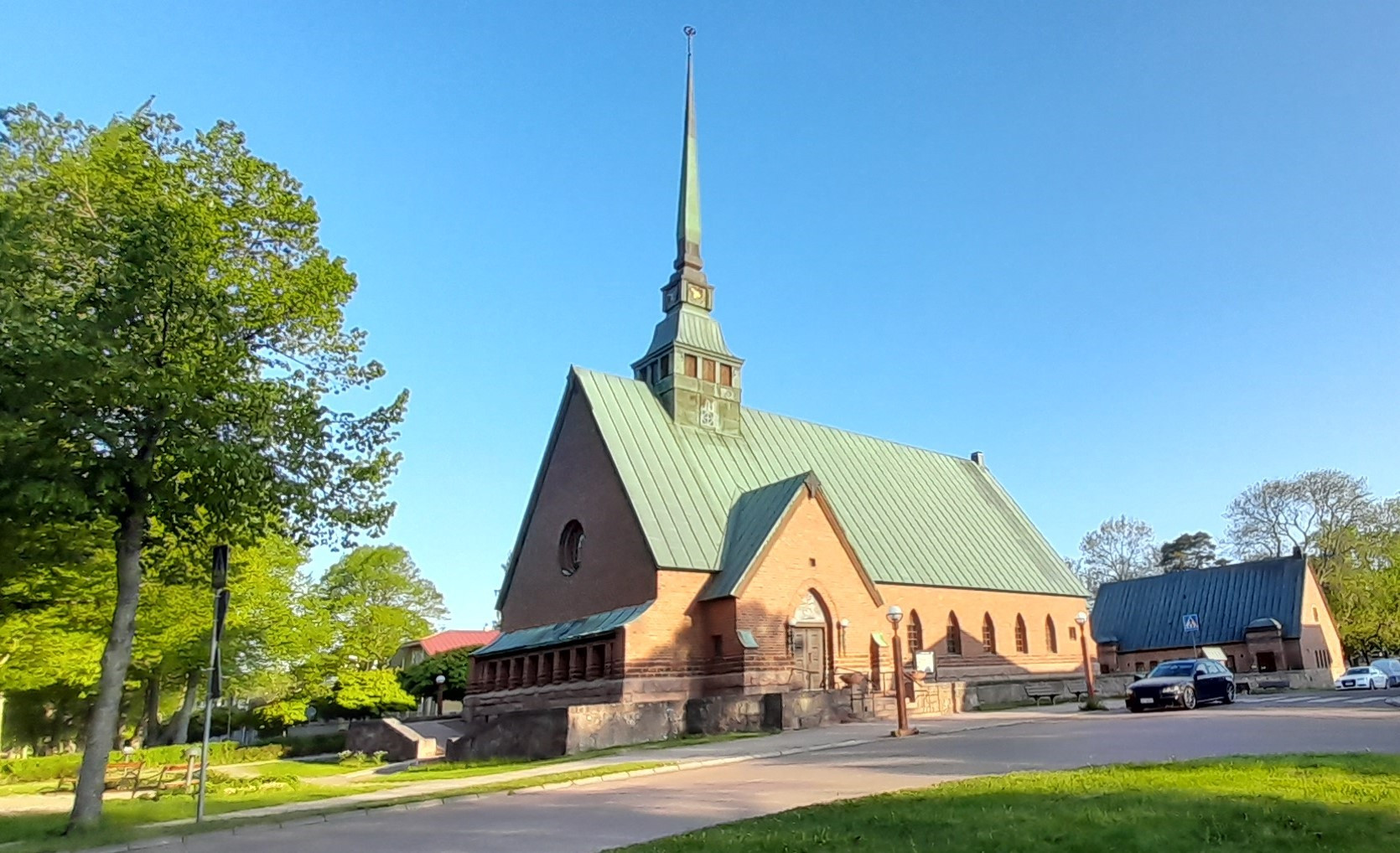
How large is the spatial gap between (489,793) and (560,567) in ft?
59.5

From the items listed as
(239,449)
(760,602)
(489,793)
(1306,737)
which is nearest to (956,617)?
(760,602)

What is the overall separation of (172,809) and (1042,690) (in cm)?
2971

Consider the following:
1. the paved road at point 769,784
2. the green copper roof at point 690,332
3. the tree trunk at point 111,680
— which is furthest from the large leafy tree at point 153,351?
the green copper roof at point 690,332

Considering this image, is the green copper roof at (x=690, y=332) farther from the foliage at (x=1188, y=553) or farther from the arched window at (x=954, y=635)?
the foliage at (x=1188, y=553)

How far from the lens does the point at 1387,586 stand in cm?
5975

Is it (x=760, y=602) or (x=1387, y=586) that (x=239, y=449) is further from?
(x=1387, y=586)

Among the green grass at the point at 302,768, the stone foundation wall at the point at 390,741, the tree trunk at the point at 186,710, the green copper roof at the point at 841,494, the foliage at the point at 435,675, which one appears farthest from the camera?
the foliage at the point at 435,675

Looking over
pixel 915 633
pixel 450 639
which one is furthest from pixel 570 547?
pixel 450 639

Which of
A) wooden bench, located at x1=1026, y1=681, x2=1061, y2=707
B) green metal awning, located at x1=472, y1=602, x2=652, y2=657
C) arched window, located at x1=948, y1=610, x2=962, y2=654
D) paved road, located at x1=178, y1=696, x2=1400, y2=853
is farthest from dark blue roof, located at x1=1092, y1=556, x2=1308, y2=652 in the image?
green metal awning, located at x1=472, y1=602, x2=652, y2=657

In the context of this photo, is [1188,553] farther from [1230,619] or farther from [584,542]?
[584,542]

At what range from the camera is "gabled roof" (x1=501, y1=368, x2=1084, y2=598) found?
31219 millimetres

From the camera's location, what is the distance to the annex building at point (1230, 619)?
5172 cm

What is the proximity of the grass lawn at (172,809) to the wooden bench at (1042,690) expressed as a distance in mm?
20736

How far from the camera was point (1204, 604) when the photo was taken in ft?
185
